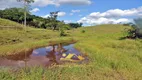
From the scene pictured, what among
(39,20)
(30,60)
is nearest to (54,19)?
(39,20)

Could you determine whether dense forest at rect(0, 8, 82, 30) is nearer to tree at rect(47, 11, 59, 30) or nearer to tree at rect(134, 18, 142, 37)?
tree at rect(47, 11, 59, 30)

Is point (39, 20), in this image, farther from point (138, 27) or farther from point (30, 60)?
point (30, 60)

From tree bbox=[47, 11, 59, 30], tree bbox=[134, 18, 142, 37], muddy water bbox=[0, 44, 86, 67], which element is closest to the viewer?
muddy water bbox=[0, 44, 86, 67]

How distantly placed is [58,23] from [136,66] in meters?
48.9

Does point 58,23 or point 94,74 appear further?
point 58,23

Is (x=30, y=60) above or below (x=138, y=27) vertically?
below

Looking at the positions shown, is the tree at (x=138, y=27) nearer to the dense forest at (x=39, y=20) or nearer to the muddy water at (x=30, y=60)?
the muddy water at (x=30, y=60)

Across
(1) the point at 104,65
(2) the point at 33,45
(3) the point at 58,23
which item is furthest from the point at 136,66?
(3) the point at 58,23

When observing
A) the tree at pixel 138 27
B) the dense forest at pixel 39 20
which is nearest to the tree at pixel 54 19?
the dense forest at pixel 39 20

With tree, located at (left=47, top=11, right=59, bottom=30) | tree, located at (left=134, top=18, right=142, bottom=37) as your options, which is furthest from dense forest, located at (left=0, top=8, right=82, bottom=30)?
tree, located at (left=134, top=18, right=142, bottom=37)

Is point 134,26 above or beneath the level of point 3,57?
above

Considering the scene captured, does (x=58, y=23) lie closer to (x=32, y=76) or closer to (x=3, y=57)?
(x=3, y=57)

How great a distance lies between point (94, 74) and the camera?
35.9 feet

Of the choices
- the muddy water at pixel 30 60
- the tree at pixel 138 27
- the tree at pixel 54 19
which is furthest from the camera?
the tree at pixel 54 19
